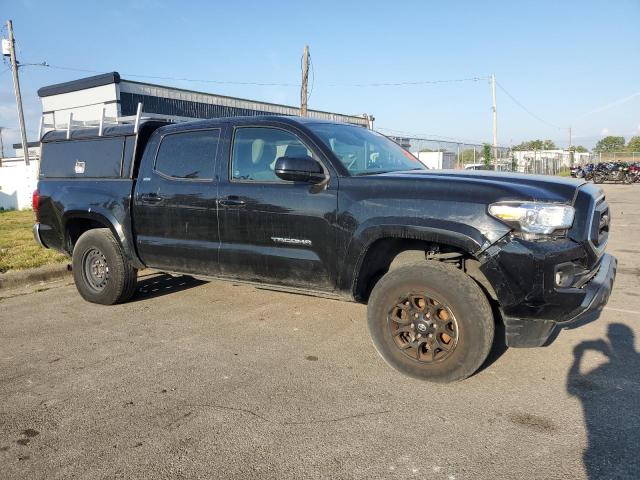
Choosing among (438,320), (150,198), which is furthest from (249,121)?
(438,320)

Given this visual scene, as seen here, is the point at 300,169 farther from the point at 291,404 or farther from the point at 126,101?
the point at 126,101

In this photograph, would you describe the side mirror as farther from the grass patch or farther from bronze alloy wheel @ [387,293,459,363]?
the grass patch

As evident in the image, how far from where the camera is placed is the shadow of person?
96.0 inches

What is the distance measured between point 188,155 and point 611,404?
12.8ft

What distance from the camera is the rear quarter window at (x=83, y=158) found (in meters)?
5.15

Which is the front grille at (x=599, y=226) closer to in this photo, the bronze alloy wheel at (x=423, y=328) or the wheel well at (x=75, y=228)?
the bronze alloy wheel at (x=423, y=328)

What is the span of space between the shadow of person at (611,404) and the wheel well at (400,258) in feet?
2.88

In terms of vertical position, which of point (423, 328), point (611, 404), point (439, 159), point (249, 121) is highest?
point (439, 159)

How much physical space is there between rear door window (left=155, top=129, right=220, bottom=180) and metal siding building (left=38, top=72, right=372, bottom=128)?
A: 15738mm

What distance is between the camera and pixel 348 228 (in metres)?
3.61

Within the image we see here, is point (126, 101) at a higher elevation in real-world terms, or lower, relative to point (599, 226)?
higher

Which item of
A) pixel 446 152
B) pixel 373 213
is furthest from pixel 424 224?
pixel 446 152

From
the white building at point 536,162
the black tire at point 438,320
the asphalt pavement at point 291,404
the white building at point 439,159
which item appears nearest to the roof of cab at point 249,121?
the black tire at point 438,320

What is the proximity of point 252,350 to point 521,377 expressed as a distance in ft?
6.76
